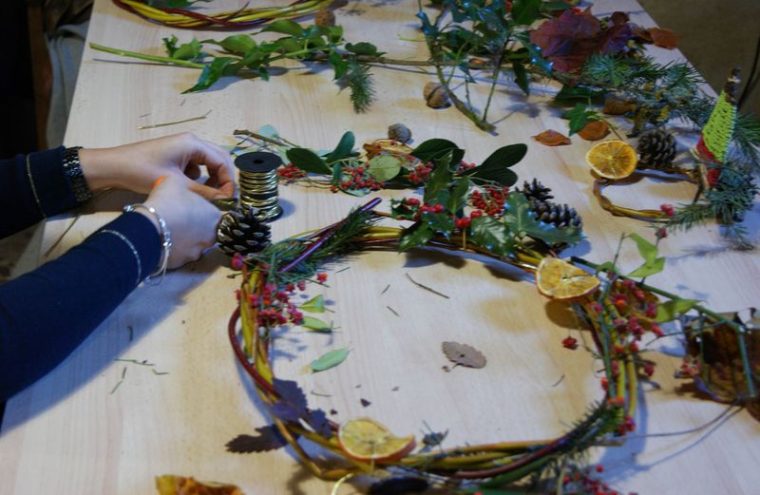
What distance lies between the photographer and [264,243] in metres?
1.03

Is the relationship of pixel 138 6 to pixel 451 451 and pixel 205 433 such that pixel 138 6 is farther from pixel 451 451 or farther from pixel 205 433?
pixel 451 451

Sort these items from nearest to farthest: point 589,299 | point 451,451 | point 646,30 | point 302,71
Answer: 1. point 451,451
2. point 589,299
3. point 302,71
4. point 646,30

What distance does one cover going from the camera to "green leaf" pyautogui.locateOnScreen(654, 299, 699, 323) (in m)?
0.91

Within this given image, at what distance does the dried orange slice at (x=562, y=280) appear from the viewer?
3.16 feet

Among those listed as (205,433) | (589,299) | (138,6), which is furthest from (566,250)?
(138,6)

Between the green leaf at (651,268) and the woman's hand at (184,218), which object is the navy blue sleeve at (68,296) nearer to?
the woman's hand at (184,218)

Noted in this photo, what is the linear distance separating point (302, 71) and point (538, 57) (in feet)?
1.39

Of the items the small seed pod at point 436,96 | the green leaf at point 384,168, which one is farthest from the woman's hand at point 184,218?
the small seed pod at point 436,96

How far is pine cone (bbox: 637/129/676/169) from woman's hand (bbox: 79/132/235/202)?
0.62 meters

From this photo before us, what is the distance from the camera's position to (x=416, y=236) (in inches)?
41.3

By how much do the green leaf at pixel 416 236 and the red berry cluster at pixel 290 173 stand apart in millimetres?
236

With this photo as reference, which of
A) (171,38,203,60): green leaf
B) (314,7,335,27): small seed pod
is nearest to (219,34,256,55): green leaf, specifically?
(171,38,203,60): green leaf

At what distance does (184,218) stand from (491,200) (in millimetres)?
414

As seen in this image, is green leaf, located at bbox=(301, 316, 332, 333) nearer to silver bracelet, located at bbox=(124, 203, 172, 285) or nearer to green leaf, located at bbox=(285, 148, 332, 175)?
silver bracelet, located at bbox=(124, 203, 172, 285)
